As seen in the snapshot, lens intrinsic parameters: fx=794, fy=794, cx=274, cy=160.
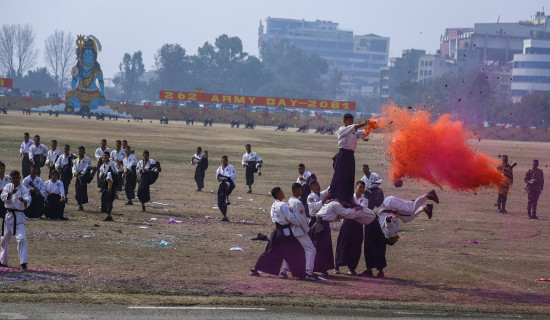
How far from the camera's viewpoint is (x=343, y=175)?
49.3 ft

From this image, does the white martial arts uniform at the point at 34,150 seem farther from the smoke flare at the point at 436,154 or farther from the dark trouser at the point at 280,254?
the smoke flare at the point at 436,154

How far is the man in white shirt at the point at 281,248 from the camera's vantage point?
15180mm

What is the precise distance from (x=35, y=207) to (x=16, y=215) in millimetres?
5019

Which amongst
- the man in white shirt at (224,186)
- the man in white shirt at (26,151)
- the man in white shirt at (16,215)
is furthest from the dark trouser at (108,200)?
the man in white shirt at (16,215)

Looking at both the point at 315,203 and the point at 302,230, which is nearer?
the point at 302,230

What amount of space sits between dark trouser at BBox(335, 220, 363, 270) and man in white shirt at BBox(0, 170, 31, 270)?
20.3ft

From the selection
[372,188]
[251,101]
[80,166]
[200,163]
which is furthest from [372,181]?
[251,101]

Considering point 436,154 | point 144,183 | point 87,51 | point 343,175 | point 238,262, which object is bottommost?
point 238,262

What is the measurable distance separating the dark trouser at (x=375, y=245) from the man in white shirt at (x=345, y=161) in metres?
1.06

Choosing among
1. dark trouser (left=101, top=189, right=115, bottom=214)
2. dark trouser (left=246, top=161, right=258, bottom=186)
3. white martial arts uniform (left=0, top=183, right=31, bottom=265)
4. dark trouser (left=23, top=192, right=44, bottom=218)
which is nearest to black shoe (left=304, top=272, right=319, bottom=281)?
white martial arts uniform (left=0, top=183, right=31, bottom=265)

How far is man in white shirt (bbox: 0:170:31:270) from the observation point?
14734 millimetres

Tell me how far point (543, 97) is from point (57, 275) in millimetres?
114940

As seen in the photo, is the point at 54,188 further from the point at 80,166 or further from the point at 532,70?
the point at 532,70

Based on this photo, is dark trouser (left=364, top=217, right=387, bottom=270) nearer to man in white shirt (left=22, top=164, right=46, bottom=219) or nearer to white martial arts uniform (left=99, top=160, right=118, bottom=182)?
man in white shirt (left=22, top=164, right=46, bottom=219)
